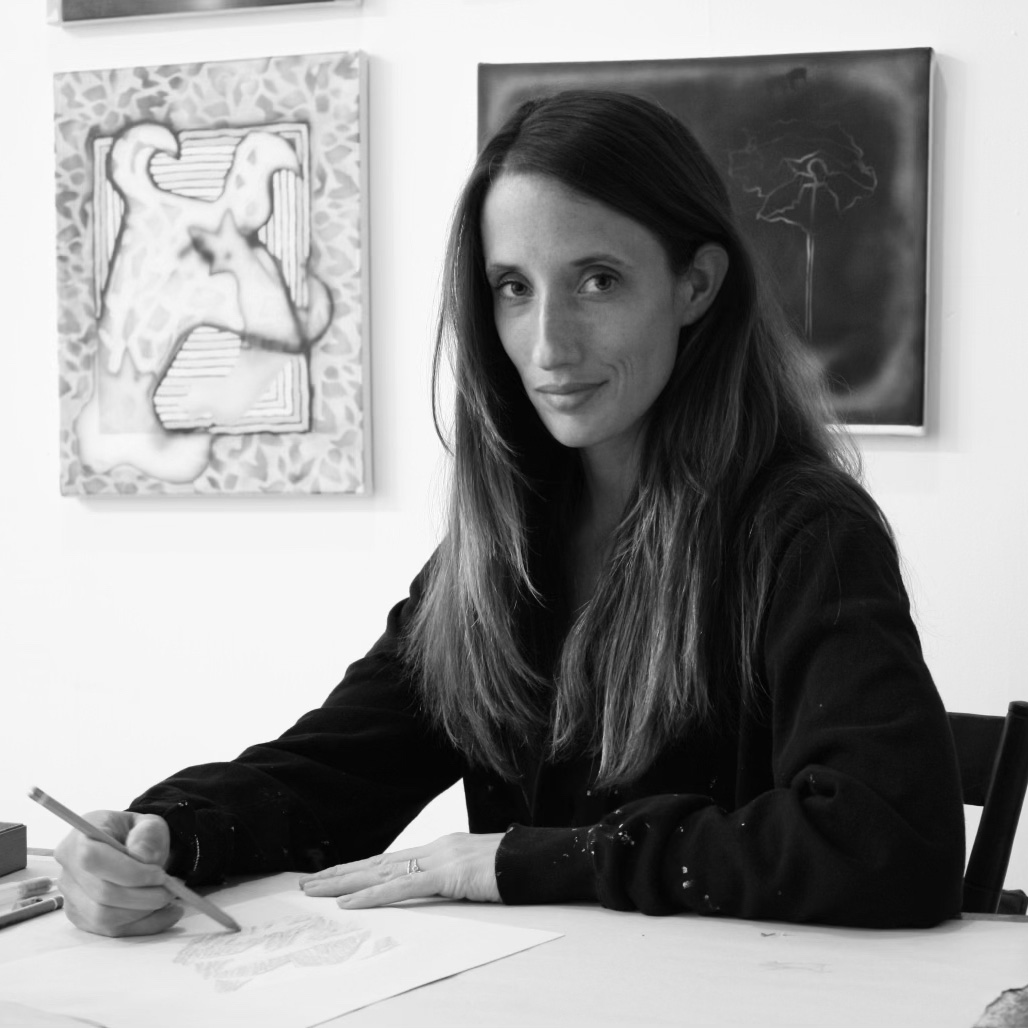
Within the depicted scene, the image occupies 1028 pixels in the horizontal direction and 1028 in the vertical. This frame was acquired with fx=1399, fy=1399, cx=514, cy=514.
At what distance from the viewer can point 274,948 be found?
37.7 inches

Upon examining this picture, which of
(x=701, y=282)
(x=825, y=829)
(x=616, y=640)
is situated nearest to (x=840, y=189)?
(x=701, y=282)

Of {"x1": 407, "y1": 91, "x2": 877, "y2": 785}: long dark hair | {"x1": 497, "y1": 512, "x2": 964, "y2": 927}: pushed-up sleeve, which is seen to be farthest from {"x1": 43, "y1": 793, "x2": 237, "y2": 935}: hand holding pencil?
{"x1": 407, "y1": 91, "x2": 877, "y2": 785}: long dark hair

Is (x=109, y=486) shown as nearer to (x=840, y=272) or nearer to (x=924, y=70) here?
(x=840, y=272)

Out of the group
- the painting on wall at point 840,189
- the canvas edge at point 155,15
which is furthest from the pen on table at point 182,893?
the canvas edge at point 155,15

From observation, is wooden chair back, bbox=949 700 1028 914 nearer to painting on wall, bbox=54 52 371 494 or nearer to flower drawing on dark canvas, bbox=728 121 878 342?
flower drawing on dark canvas, bbox=728 121 878 342

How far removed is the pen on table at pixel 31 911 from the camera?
105 cm

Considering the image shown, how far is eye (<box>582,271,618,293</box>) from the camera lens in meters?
1.31

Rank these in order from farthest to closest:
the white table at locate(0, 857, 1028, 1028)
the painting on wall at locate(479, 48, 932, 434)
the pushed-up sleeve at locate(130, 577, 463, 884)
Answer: the painting on wall at locate(479, 48, 932, 434) → the pushed-up sleeve at locate(130, 577, 463, 884) → the white table at locate(0, 857, 1028, 1028)

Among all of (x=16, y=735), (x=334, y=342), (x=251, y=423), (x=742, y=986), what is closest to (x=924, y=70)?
(x=334, y=342)

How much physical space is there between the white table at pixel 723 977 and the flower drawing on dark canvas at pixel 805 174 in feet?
4.89

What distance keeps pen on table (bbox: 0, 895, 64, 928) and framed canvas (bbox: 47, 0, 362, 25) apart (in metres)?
1.83

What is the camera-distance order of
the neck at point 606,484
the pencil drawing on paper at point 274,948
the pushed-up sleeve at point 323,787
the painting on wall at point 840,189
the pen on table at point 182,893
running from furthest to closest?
the painting on wall at point 840,189 < the neck at point 606,484 < the pushed-up sleeve at point 323,787 < the pen on table at point 182,893 < the pencil drawing on paper at point 274,948

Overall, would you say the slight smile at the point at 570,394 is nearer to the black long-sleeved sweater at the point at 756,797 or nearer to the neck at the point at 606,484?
the neck at the point at 606,484

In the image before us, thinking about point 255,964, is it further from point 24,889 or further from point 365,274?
point 365,274
